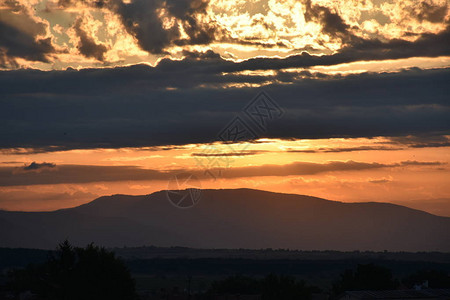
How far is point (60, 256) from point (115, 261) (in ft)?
23.2

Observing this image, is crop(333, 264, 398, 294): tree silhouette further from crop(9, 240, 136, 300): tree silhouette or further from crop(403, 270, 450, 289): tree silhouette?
crop(9, 240, 136, 300): tree silhouette

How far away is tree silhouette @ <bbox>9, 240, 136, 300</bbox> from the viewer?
344 ft

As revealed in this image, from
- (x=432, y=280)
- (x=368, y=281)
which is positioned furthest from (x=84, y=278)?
(x=432, y=280)

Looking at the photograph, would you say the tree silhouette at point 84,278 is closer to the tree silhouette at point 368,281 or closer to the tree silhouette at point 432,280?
the tree silhouette at point 368,281

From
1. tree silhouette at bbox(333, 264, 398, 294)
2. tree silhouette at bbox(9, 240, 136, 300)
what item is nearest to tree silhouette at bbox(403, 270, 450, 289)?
tree silhouette at bbox(333, 264, 398, 294)

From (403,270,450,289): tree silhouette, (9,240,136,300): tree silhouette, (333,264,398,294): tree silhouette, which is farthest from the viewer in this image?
(403,270,450,289): tree silhouette

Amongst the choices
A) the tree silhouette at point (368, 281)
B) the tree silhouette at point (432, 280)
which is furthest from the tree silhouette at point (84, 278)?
the tree silhouette at point (432, 280)

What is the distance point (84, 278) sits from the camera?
106250 mm

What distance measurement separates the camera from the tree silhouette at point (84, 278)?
105m

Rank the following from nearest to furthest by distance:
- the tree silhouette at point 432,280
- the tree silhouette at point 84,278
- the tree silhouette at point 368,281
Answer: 1. the tree silhouette at point 84,278
2. the tree silhouette at point 368,281
3. the tree silhouette at point 432,280

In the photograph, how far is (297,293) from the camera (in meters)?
131

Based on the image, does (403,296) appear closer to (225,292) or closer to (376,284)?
(376,284)

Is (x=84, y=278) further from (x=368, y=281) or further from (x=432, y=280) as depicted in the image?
(x=432, y=280)

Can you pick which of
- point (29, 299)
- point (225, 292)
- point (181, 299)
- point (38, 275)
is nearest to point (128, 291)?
point (38, 275)
